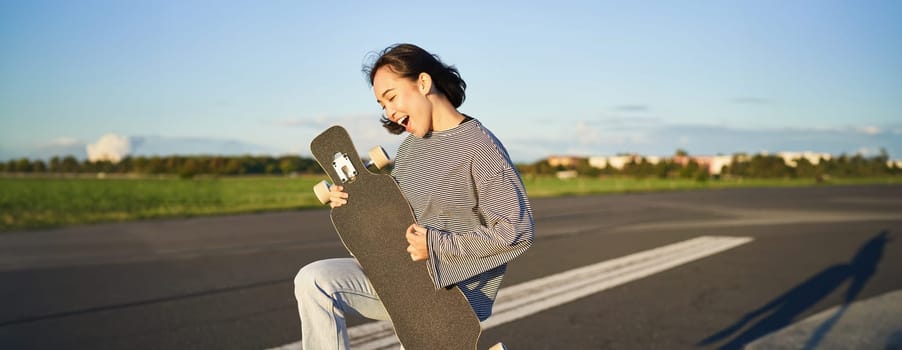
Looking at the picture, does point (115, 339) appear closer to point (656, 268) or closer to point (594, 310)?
point (594, 310)

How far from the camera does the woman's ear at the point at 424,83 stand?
2.37m

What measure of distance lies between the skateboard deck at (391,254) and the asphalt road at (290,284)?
250 centimetres

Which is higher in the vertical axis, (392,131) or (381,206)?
(392,131)

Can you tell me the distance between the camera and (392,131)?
271 centimetres

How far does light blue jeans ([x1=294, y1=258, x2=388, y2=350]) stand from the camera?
228 cm

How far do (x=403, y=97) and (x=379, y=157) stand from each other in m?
0.22

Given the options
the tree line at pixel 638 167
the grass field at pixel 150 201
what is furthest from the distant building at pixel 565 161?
the grass field at pixel 150 201

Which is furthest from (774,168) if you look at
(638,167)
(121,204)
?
(121,204)

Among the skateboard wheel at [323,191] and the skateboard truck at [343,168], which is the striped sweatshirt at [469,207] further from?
the skateboard wheel at [323,191]

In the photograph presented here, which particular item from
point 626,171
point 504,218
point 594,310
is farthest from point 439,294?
point 626,171

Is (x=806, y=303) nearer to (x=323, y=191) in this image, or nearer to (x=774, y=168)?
(x=323, y=191)

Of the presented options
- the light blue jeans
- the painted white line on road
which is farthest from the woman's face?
the painted white line on road

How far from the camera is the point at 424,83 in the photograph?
2.38 metres

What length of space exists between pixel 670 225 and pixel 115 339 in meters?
12.1
